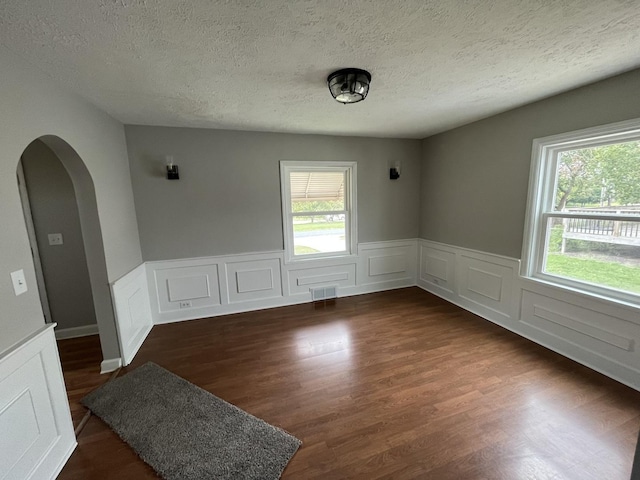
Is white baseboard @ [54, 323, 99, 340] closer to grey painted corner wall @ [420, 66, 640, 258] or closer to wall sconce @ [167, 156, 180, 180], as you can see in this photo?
wall sconce @ [167, 156, 180, 180]

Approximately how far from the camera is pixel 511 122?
9.25ft

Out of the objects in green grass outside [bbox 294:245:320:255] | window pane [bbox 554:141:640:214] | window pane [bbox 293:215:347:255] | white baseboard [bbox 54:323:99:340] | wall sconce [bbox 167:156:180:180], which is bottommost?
white baseboard [bbox 54:323:99:340]

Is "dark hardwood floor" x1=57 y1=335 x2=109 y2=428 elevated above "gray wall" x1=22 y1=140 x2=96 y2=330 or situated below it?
below

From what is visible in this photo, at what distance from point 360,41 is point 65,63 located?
1799 mm

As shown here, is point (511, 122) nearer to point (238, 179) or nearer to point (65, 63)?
point (238, 179)

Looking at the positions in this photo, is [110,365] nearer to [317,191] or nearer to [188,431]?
[188,431]

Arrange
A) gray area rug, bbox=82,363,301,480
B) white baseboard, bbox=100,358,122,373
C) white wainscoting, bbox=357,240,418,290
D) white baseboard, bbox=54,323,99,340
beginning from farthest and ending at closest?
white wainscoting, bbox=357,240,418,290 < white baseboard, bbox=54,323,99,340 < white baseboard, bbox=100,358,122,373 < gray area rug, bbox=82,363,301,480

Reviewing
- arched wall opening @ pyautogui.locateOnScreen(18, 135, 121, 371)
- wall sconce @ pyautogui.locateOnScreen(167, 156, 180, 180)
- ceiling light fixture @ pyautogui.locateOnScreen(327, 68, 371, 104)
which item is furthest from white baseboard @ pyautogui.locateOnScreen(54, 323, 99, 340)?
ceiling light fixture @ pyautogui.locateOnScreen(327, 68, 371, 104)

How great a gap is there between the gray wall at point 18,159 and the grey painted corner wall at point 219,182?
27 cm

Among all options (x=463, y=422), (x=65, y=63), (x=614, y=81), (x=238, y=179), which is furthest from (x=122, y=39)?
(x=614, y=81)

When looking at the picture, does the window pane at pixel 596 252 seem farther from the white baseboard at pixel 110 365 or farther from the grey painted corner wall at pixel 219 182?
the white baseboard at pixel 110 365

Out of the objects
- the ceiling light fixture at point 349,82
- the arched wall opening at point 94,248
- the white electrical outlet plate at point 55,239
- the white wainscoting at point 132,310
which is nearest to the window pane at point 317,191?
the ceiling light fixture at point 349,82

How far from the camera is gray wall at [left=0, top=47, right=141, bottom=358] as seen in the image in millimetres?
1341

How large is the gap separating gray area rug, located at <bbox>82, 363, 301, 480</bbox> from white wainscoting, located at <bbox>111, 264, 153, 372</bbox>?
1.26ft
